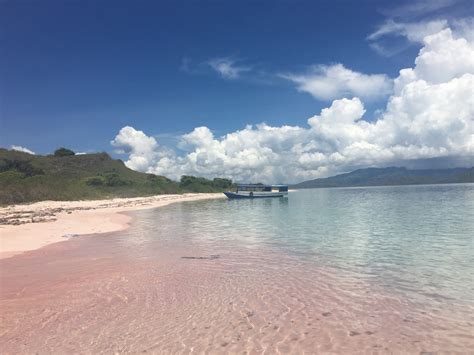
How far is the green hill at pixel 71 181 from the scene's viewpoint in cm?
6403

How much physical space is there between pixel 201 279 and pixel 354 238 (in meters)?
12.7

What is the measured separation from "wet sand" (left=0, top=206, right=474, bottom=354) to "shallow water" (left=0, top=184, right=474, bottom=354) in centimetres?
4

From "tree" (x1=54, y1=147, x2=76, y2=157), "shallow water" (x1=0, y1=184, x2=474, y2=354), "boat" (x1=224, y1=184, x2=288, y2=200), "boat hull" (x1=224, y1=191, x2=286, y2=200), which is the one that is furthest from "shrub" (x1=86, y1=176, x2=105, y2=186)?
"shallow water" (x1=0, y1=184, x2=474, y2=354)

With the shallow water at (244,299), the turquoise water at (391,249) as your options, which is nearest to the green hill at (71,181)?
the turquoise water at (391,249)

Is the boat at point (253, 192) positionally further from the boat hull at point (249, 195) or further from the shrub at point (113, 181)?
the shrub at point (113, 181)

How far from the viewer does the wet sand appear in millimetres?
7250

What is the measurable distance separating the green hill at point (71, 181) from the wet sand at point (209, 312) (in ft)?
167

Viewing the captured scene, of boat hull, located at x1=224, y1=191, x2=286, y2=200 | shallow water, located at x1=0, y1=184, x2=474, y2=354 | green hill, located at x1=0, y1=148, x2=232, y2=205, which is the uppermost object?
green hill, located at x1=0, y1=148, x2=232, y2=205

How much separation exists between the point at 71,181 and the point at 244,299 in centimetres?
9175

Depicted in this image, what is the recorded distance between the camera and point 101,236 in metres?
25.1

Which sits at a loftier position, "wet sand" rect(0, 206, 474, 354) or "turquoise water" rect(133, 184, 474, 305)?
"wet sand" rect(0, 206, 474, 354)

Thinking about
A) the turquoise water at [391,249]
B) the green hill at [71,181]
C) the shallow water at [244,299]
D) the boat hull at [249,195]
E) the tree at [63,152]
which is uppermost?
the tree at [63,152]

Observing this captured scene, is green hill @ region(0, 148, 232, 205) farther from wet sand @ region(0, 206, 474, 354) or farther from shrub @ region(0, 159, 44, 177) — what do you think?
wet sand @ region(0, 206, 474, 354)

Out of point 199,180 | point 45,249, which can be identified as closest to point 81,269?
point 45,249
